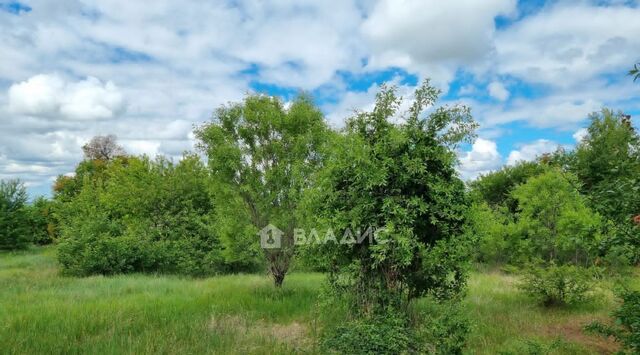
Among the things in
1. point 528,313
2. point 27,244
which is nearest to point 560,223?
point 528,313

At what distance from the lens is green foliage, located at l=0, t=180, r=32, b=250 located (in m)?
25.0

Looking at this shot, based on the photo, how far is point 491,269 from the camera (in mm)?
19109

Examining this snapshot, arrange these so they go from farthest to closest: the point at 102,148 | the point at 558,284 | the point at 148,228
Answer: the point at 102,148
the point at 148,228
the point at 558,284

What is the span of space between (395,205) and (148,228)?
1687cm

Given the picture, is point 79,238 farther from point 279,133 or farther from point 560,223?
point 560,223

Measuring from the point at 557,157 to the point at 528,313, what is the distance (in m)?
22.1

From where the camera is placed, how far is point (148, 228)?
747 inches

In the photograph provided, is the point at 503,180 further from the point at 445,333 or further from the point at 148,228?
the point at 445,333

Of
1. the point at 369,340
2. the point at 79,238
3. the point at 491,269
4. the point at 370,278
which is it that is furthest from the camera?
the point at 491,269

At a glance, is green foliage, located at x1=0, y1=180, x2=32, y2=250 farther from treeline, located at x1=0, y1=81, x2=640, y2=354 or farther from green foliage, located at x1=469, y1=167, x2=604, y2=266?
green foliage, located at x1=469, y1=167, x2=604, y2=266

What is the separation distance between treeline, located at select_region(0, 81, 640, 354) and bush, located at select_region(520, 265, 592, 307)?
0.03 metres
